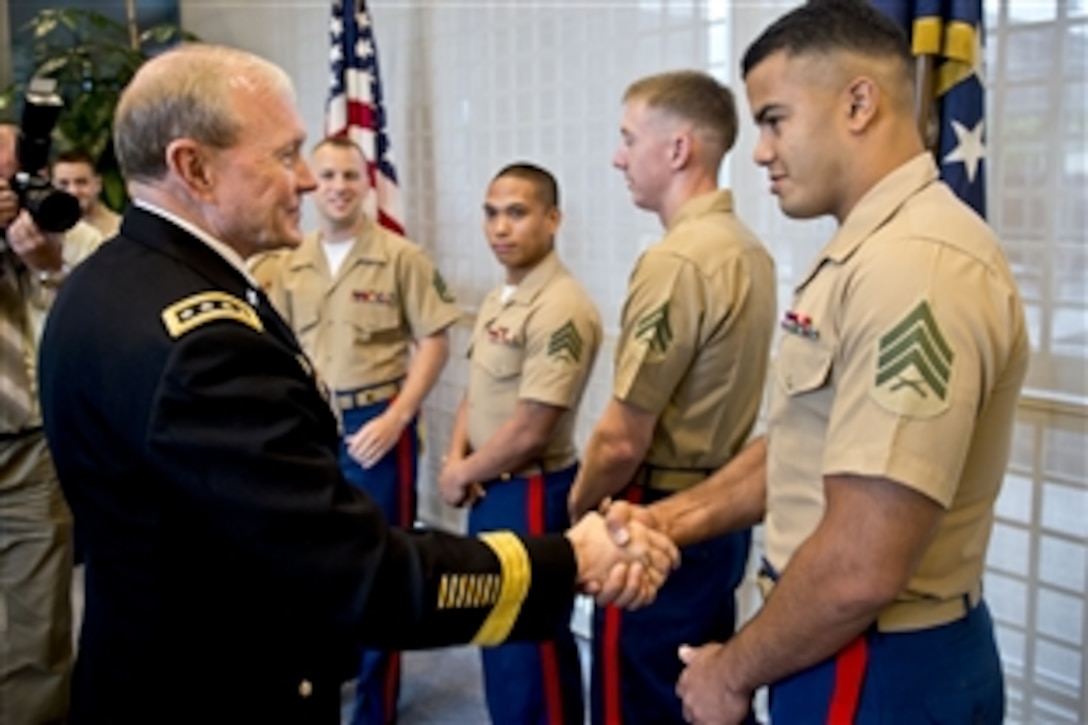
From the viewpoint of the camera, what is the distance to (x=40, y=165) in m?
2.19

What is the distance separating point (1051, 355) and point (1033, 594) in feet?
1.80

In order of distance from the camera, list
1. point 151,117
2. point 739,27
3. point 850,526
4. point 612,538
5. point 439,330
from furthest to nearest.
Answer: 1. point 439,330
2. point 739,27
3. point 612,538
4. point 151,117
5. point 850,526

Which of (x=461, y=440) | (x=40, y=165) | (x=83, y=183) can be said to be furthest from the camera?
(x=83, y=183)

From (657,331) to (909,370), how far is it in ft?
2.68

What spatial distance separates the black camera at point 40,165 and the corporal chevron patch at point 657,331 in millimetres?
1272

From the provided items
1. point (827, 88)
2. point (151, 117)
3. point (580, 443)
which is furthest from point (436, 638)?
point (580, 443)

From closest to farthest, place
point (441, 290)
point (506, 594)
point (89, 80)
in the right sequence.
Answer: point (506, 594) → point (441, 290) → point (89, 80)

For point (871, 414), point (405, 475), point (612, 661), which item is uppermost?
point (871, 414)

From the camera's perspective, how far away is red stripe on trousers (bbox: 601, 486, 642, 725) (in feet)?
6.66

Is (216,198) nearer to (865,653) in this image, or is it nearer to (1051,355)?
(865,653)

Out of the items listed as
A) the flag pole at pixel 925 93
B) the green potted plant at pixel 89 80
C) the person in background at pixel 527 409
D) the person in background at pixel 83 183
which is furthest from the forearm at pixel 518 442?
the green potted plant at pixel 89 80

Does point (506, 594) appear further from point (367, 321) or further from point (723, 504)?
point (367, 321)

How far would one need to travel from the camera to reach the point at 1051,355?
2166 millimetres

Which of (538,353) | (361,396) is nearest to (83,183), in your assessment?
(361,396)
